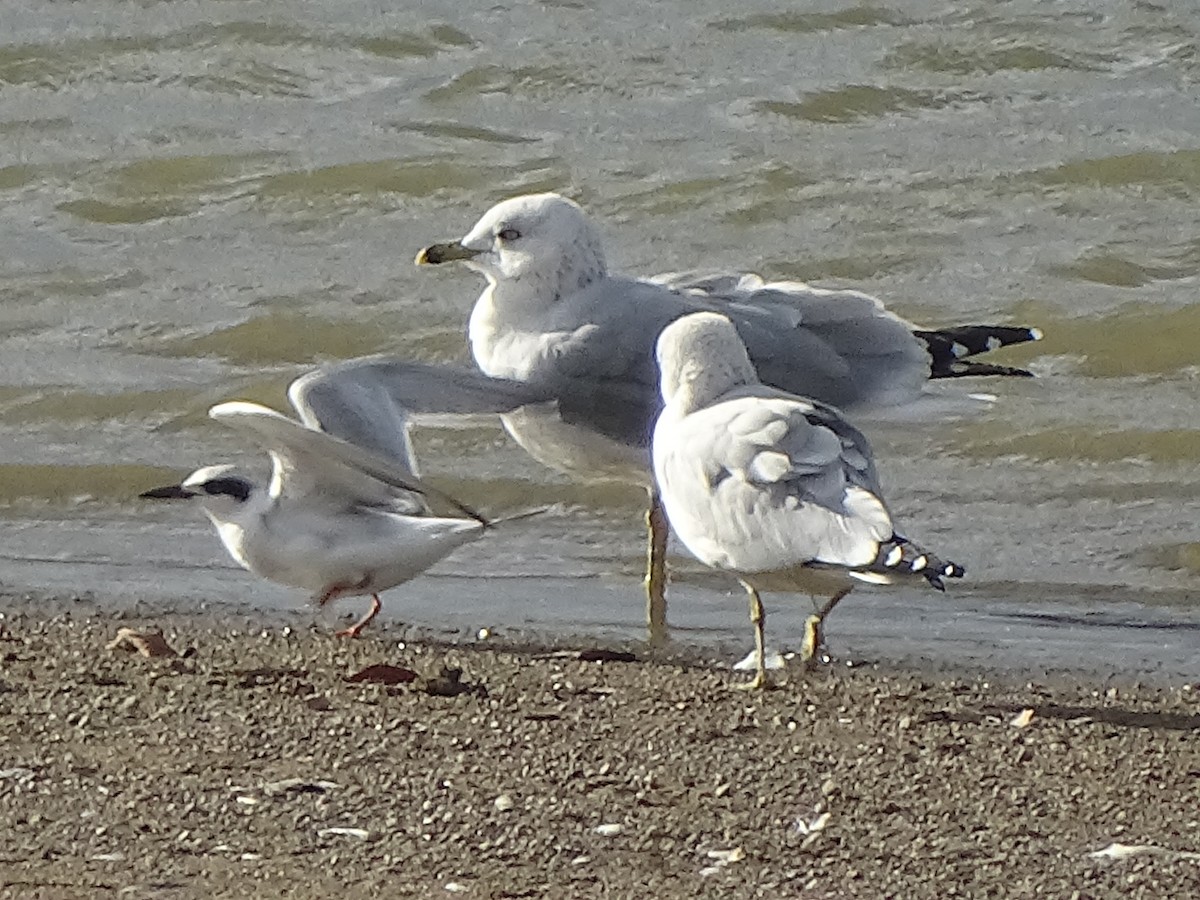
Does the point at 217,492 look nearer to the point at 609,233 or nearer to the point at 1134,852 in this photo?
the point at 1134,852

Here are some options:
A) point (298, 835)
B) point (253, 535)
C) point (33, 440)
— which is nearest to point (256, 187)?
point (33, 440)

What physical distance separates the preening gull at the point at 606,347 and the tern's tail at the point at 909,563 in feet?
4.69

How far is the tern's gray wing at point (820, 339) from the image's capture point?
6.51m

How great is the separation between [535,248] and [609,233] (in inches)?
152

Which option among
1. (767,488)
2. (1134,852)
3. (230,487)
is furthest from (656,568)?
(1134,852)

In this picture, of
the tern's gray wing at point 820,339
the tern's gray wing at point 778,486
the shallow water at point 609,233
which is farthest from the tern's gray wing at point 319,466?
the tern's gray wing at point 820,339

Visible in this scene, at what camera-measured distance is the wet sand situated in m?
4.13

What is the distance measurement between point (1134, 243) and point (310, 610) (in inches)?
189

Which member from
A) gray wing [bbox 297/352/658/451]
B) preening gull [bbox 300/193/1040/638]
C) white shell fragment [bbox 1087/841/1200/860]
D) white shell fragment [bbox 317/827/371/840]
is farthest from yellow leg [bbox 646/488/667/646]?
white shell fragment [bbox 1087/841/1200/860]

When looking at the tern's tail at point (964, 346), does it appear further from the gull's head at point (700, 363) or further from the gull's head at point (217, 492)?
the gull's head at point (217, 492)

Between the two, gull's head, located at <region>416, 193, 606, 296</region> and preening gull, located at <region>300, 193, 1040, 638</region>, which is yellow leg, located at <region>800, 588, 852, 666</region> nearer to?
preening gull, located at <region>300, 193, 1040, 638</region>

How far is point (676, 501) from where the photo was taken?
5488 millimetres

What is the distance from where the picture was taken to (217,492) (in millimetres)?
5918

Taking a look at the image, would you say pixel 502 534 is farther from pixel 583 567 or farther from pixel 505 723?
pixel 505 723
